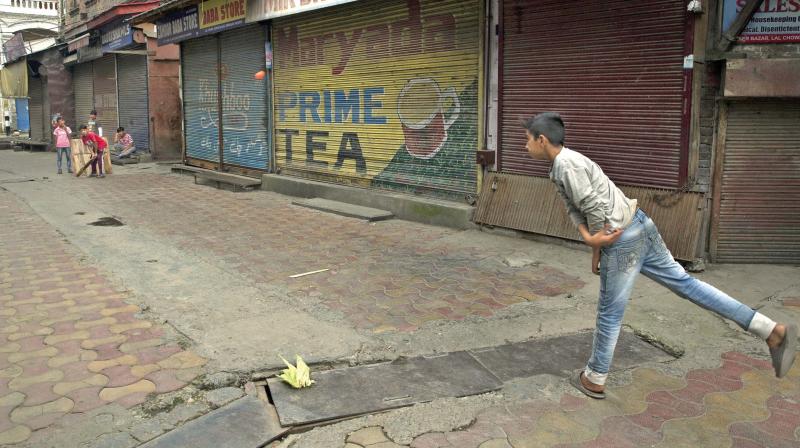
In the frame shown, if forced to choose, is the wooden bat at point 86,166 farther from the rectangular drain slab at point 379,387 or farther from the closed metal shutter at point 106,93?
the rectangular drain slab at point 379,387

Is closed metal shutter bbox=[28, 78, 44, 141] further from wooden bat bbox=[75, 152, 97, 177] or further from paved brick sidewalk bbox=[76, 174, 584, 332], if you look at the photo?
paved brick sidewalk bbox=[76, 174, 584, 332]

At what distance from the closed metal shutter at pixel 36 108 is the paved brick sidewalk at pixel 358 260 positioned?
21.9 m

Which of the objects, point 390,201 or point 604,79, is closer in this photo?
point 604,79

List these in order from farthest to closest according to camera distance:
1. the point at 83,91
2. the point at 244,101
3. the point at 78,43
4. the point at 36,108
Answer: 1. the point at 36,108
2. the point at 83,91
3. the point at 78,43
4. the point at 244,101

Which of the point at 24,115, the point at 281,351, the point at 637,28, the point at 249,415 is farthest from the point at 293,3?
the point at 24,115

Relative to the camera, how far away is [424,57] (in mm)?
9664

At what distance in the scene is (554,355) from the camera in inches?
178

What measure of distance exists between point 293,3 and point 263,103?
2.67 m

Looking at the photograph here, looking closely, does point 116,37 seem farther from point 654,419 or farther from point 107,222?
point 654,419

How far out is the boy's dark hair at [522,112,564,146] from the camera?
3650 mm

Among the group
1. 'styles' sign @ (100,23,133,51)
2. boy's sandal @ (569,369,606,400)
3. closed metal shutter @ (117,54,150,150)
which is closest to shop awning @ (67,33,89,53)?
'styles' sign @ (100,23,133,51)

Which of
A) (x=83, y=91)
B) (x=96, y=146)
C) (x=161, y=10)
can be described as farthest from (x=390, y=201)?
(x=83, y=91)

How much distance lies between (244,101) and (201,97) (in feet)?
8.52

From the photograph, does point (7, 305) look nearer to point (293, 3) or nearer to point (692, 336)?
point (692, 336)
